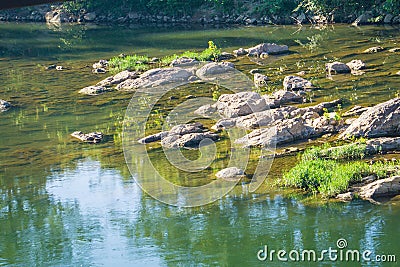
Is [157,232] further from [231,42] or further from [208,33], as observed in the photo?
[208,33]

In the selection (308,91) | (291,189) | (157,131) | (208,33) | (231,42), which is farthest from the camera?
(208,33)

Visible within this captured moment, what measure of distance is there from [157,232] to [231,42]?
942 inches

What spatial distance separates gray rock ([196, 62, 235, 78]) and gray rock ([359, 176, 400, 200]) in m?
14.0

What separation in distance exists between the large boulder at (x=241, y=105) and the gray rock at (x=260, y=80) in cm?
387

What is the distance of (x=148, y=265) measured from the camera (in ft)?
40.0

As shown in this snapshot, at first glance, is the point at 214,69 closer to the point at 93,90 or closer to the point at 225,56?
the point at 225,56

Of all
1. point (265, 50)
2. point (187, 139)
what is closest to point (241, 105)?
point (187, 139)

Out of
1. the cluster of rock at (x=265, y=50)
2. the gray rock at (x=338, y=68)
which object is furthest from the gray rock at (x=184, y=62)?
the gray rock at (x=338, y=68)

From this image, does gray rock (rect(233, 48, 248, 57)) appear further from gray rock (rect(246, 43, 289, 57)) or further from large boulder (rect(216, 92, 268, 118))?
large boulder (rect(216, 92, 268, 118))

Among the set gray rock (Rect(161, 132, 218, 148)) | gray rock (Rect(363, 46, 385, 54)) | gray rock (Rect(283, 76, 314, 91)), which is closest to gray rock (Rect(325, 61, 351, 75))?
gray rock (Rect(283, 76, 314, 91))

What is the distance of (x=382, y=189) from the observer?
13.8 m

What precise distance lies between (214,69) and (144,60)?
486 centimetres

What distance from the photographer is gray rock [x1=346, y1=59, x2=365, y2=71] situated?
26047 mm

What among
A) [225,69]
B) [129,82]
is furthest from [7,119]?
[225,69]
